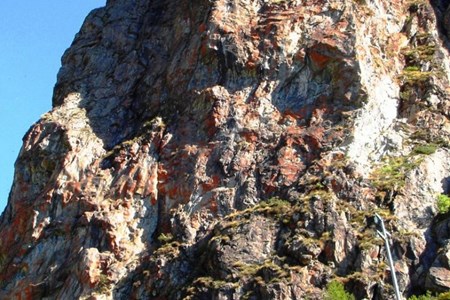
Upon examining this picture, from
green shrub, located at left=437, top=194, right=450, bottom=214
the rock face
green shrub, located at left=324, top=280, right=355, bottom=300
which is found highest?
the rock face

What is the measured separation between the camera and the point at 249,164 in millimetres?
35219

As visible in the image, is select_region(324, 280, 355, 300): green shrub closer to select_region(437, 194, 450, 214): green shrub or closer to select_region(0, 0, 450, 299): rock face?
select_region(0, 0, 450, 299): rock face

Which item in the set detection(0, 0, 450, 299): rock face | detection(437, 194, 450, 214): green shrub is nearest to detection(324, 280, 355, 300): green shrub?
detection(0, 0, 450, 299): rock face

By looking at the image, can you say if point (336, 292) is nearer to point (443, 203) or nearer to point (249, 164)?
point (443, 203)

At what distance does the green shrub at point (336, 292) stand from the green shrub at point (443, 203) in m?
5.51

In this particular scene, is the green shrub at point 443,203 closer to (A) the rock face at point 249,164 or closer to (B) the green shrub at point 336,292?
(A) the rock face at point 249,164

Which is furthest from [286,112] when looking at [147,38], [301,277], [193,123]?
[147,38]

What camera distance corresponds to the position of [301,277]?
29.1 m

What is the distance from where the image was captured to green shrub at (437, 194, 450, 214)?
3112cm

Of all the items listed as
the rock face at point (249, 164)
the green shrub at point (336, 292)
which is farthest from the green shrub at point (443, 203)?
the green shrub at point (336, 292)

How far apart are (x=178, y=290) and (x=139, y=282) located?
7.45ft

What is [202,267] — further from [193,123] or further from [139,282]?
[193,123]

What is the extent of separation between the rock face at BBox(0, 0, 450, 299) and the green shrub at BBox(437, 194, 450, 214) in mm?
277

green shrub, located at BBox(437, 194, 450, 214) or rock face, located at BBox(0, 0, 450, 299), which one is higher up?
rock face, located at BBox(0, 0, 450, 299)
